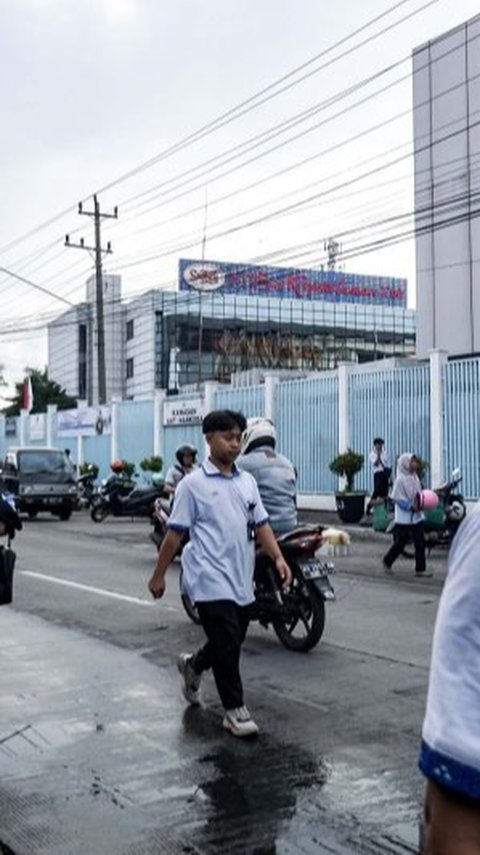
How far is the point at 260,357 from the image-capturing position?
5159cm

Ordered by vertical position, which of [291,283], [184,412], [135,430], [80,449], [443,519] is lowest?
[443,519]

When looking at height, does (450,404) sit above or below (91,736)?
above

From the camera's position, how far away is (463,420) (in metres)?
20.4

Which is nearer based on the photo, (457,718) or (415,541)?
(457,718)

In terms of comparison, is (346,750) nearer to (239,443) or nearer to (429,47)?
(239,443)

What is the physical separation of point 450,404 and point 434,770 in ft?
62.8

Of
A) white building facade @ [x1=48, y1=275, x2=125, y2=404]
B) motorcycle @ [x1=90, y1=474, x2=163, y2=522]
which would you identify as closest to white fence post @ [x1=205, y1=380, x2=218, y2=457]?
motorcycle @ [x1=90, y1=474, x2=163, y2=522]

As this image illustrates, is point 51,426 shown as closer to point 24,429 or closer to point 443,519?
point 24,429

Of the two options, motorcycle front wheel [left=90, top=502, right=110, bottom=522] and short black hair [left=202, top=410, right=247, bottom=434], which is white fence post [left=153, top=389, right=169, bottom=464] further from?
short black hair [left=202, top=410, right=247, bottom=434]

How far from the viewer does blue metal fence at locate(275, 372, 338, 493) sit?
24.5 meters

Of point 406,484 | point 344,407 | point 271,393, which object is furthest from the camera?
point 271,393

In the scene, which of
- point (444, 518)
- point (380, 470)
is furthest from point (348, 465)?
point (444, 518)

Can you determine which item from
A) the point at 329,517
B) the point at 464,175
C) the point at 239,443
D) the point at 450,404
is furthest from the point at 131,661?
the point at 464,175

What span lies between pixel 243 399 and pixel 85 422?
11.5 metres
